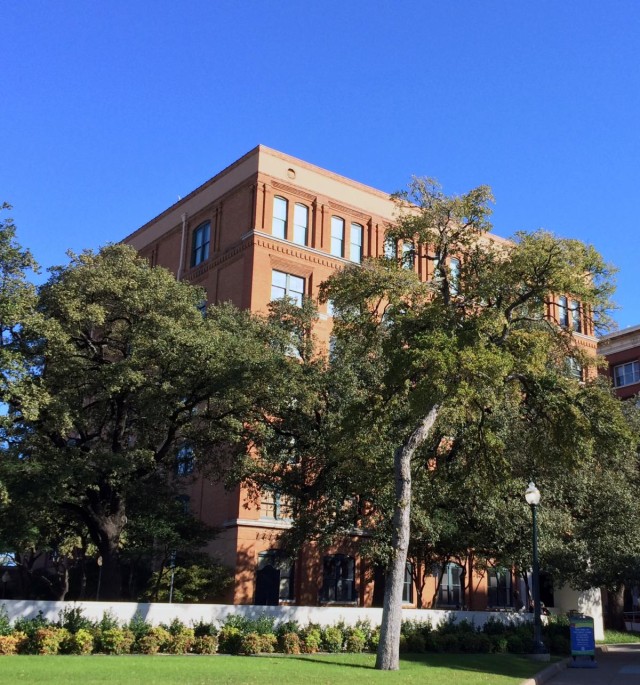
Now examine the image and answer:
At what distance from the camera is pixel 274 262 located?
38.4 meters

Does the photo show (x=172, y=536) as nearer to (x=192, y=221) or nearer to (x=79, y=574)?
(x=79, y=574)

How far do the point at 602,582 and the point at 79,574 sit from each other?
27.6 m

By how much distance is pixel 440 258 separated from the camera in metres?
21.1

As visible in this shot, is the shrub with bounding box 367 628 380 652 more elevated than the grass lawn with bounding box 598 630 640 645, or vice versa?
the shrub with bounding box 367 628 380 652

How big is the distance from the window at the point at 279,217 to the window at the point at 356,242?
4269mm

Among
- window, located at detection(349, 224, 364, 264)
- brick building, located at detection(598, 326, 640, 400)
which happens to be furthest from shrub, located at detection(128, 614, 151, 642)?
brick building, located at detection(598, 326, 640, 400)

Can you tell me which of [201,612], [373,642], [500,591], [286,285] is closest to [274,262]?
[286,285]

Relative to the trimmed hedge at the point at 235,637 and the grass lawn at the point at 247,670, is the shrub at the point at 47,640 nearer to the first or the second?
the trimmed hedge at the point at 235,637

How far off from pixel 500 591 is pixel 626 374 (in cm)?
2540

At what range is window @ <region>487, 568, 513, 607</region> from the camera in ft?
139

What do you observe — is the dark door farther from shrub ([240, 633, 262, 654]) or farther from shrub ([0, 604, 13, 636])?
shrub ([0, 604, 13, 636])

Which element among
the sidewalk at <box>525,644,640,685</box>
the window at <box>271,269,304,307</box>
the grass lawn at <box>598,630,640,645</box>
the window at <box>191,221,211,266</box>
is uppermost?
the window at <box>191,221,211,266</box>

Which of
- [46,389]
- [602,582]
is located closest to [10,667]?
[46,389]

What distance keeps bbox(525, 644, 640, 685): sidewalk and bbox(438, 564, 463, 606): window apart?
13163 mm
